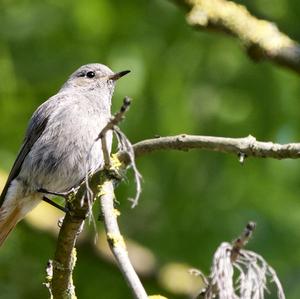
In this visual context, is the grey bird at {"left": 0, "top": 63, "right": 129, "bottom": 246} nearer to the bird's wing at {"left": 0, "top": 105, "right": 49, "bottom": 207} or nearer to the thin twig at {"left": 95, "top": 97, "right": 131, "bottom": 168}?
the bird's wing at {"left": 0, "top": 105, "right": 49, "bottom": 207}

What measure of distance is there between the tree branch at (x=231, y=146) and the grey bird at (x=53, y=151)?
2.35 m

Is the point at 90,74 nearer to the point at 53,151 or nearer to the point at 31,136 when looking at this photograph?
the point at 31,136

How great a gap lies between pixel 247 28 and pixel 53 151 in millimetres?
1781

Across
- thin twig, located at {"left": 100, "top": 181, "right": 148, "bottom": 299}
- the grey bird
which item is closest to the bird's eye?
the grey bird

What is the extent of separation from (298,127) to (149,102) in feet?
4.24

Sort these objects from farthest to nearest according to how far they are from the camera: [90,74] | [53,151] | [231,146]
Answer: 1. [90,74]
2. [53,151]
3. [231,146]

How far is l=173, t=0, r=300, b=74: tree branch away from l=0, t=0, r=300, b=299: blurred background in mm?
1665

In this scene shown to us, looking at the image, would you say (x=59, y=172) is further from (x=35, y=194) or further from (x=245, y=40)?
(x=245, y=40)

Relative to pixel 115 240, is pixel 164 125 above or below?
above

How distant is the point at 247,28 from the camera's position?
5637 mm

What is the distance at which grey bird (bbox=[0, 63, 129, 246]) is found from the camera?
6.40 m

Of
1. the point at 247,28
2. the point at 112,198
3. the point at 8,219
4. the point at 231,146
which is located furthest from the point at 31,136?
the point at 231,146

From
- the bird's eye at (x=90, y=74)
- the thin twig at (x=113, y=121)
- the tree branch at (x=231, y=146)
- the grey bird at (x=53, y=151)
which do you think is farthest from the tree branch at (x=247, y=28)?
the thin twig at (x=113, y=121)

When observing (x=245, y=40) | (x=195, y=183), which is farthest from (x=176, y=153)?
(x=245, y=40)
